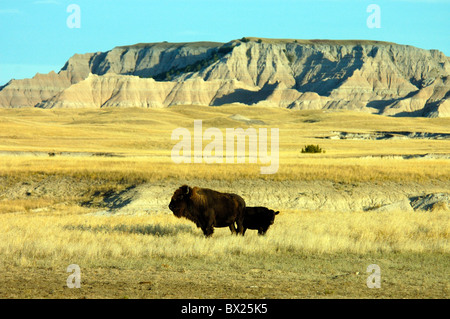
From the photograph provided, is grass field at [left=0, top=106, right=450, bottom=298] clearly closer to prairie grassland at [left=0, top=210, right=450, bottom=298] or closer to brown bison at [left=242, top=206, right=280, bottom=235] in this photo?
prairie grassland at [left=0, top=210, right=450, bottom=298]

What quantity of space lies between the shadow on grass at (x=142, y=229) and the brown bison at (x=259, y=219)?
183cm

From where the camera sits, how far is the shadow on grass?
55.4 feet

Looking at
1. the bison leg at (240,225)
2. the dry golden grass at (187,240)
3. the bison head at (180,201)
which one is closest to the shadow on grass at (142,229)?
the dry golden grass at (187,240)

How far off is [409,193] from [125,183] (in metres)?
16.5

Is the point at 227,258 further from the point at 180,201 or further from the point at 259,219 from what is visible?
the point at 259,219

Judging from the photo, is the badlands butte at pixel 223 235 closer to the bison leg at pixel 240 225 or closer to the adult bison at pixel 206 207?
the bison leg at pixel 240 225

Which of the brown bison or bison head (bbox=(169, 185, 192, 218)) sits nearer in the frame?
bison head (bbox=(169, 185, 192, 218))

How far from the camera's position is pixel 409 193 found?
3180 cm

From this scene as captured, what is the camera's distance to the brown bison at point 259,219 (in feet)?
52.6

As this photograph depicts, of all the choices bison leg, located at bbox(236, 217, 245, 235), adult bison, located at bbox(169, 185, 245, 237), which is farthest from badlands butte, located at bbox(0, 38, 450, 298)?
adult bison, located at bbox(169, 185, 245, 237)

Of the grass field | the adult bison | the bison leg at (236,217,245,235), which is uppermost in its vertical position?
the adult bison

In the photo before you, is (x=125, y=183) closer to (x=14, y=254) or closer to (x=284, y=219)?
(x=284, y=219)

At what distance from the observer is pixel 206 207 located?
1491 cm

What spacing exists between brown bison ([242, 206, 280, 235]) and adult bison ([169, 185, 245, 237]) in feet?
2.67
